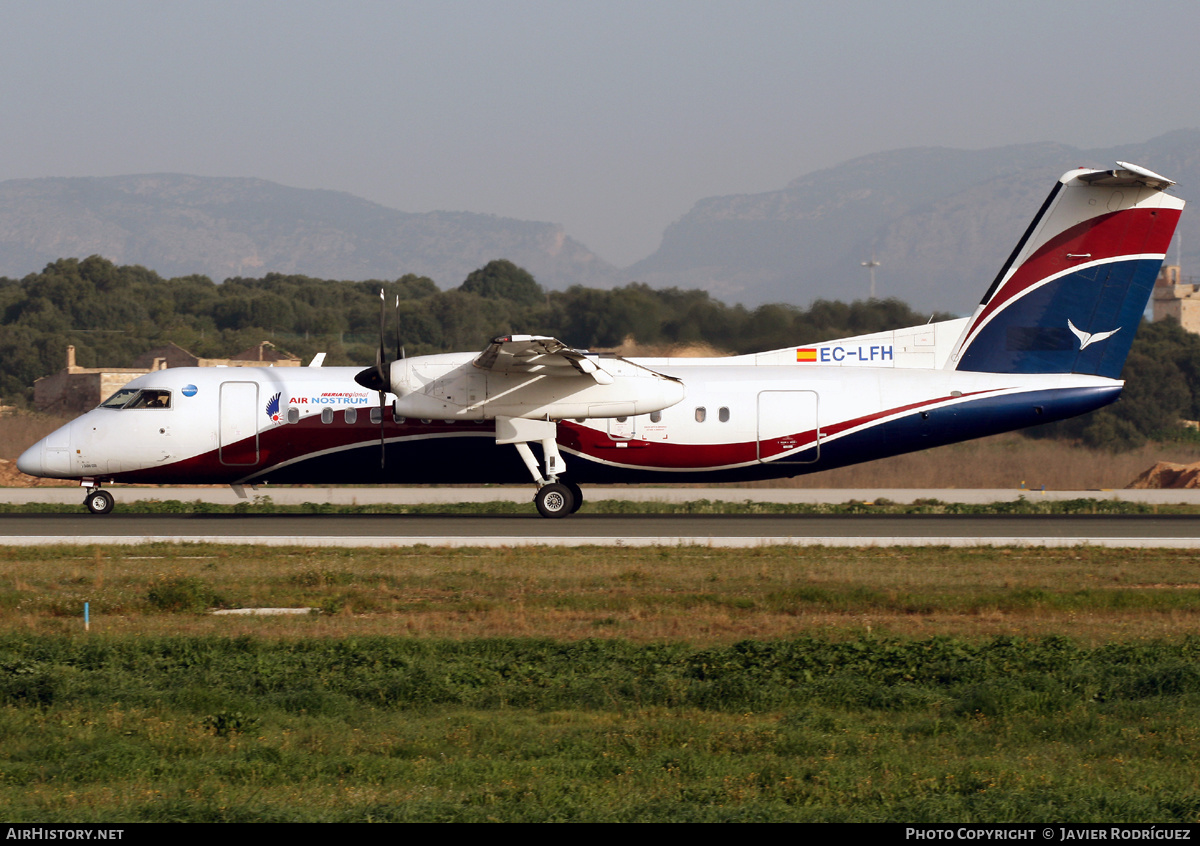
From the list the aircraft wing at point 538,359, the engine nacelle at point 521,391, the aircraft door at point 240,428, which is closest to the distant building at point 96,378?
the aircraft door at point 240,428

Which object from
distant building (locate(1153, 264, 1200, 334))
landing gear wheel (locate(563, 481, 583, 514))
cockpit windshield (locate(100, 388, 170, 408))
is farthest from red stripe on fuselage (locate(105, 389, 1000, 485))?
distant building (locate(1153, 264, 1200, 334))

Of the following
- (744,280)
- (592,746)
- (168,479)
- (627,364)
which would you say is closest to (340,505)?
(168,479)

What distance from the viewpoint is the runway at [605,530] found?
801 inches

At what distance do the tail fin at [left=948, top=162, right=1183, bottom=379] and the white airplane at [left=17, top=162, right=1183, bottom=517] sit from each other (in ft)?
0.09

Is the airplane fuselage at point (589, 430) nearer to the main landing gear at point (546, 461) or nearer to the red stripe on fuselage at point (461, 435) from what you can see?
the red stripe on fuselage at point (461, 435)

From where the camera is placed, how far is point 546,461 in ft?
77.9

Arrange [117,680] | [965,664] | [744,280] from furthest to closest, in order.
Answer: [744,280] < [965,664] < [117,680]

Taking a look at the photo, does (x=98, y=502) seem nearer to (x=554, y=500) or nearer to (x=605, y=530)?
(x=554, y=500)

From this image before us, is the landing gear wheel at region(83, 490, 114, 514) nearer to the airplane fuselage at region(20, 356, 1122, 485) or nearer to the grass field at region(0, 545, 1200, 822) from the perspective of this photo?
the airplane fuselage at region(20, 356, 1122, 485)

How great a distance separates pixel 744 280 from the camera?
628 feet

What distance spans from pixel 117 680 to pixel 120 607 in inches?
163

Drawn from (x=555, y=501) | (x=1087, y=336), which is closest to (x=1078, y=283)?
(x=1087, y=336)

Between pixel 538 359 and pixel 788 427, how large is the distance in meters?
5.30
